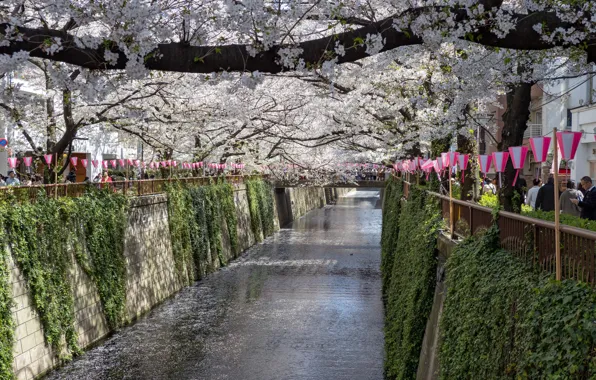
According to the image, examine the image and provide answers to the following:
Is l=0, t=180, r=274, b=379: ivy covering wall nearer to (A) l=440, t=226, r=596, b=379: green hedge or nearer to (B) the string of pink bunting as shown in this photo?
(A) l=440, t=226, r=596, b=379: green hedge

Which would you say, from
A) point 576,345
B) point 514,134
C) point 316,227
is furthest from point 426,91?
point 316,227

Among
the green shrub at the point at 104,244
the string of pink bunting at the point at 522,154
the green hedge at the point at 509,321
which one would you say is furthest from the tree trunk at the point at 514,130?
the green shrub at the point at 104,244

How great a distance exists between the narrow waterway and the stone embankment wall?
43cm

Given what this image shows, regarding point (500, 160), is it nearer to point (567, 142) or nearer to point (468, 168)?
point (567, 142)

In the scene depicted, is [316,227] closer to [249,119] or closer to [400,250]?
[249,119]

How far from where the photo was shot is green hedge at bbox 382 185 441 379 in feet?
38.1

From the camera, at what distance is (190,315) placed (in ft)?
70.9

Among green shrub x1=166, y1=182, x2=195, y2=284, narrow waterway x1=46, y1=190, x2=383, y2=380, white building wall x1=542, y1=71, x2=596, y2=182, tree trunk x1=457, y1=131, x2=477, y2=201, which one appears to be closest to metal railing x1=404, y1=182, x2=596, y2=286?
narrow waterway x1=46, y1=190, x2=383, y2=380

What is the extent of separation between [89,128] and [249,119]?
657 cm

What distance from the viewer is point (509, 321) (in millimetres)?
5941

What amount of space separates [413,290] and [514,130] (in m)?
3.50

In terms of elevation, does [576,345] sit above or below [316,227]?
above

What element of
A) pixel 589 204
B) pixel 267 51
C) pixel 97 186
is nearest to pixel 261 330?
pixel 97 186

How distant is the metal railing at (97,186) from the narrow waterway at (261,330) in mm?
3548
